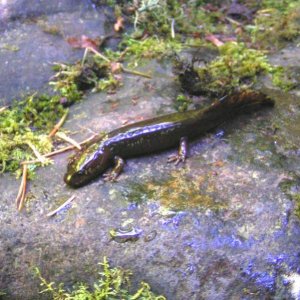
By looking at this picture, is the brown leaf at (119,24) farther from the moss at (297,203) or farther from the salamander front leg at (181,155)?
the moss at (297,203)

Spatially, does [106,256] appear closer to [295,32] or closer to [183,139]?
[183,139]

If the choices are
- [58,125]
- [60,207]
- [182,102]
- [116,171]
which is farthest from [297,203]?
[58,125]

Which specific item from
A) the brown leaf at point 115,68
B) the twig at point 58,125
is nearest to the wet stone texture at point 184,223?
the twig at point 58,125

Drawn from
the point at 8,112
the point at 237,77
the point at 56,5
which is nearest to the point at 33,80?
the point at 8,112

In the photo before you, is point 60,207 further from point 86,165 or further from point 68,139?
point 68,139

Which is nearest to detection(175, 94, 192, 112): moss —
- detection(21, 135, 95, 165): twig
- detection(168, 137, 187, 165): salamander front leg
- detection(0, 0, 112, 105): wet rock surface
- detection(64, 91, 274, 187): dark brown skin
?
detection(64, 91, 274, 187): dark brown skin

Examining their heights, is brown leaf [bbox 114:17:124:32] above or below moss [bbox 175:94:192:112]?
above

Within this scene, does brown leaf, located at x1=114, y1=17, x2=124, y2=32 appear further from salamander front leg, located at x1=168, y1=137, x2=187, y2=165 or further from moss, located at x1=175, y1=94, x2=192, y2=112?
salamander front leg, located at x1=168, y1=137, x2=187, y2=165
